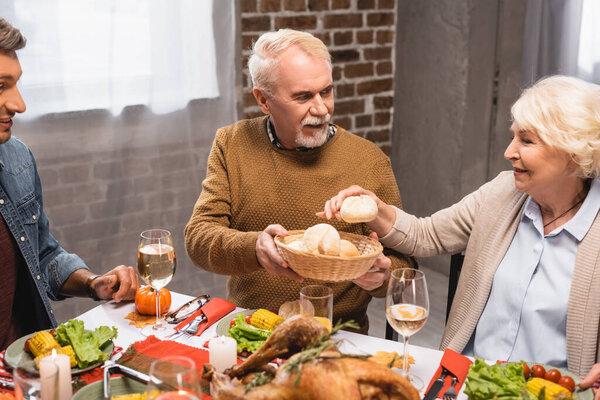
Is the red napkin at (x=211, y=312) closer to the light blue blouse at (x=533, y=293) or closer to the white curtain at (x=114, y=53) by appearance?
the light blue blouse at (x=533, y=293)

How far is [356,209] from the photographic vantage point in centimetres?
186

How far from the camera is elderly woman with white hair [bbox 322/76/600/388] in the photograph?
6.00 ft

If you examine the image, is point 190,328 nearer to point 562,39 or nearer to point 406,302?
point 406,302

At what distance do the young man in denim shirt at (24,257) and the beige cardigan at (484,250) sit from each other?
2.99 ft

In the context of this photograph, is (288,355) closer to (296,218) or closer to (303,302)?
(303,302)

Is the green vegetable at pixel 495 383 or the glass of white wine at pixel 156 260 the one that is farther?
the glass of white wine at pixel 156 260

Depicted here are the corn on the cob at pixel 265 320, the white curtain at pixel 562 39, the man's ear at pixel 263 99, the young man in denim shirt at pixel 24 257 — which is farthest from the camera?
the white curtain at pixel 562 39

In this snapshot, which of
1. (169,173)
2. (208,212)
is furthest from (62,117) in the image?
(208,212)

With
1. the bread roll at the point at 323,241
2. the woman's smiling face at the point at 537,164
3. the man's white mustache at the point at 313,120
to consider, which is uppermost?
the man's white mustache at the point at 313,120

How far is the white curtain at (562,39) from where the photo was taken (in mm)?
3221

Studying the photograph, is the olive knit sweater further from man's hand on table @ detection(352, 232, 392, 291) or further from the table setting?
the table setting

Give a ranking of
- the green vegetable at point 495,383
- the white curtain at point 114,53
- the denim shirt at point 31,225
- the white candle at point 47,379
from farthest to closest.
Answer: the white curtain at point 114,53 < the denim shirt at point 31,225 < the green vegetable at point 495,383 < the white candle at point 47,379

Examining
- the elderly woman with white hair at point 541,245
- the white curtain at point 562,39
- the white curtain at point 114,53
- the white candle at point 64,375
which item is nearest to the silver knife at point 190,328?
the white candle at point 64,375

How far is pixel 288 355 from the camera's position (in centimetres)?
A: 133
